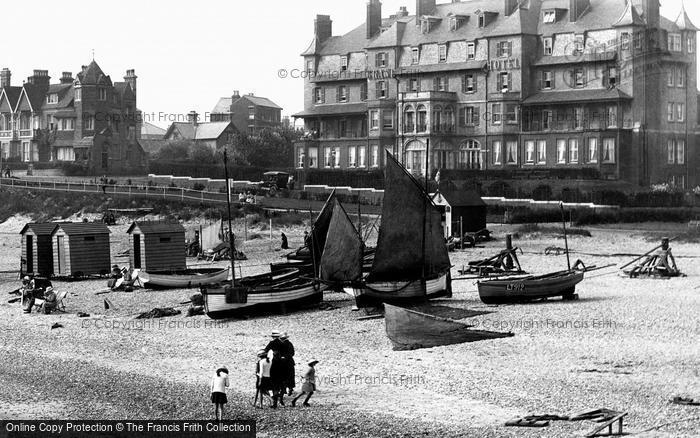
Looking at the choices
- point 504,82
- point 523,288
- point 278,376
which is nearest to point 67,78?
point 504,82

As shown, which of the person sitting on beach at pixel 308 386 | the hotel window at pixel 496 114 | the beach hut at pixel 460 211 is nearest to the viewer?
the person sitting on beach at pixel 308 386

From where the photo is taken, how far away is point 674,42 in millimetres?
91375

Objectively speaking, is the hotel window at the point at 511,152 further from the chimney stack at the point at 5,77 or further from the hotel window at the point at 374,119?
the chimney stack at the point at 5,77

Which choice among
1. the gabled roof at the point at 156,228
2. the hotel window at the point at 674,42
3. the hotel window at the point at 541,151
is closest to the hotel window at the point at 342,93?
the hotel window at the point at 541,151

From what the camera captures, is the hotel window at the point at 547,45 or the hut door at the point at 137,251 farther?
the hotel window at the point at 547,45

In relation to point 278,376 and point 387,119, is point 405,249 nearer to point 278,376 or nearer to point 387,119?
point 278,376

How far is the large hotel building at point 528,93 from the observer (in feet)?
293

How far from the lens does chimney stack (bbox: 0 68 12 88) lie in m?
137

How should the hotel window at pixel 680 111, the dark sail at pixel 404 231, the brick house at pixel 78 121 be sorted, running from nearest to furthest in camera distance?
the dark sail at pixel 404 231
the hotel window at pixel 680 111
the brick house at pixel 78 121

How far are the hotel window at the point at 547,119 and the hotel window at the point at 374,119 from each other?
13930 mm

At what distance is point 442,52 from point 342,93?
1149 cm

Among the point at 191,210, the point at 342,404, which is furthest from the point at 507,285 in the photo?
the point at 191,210

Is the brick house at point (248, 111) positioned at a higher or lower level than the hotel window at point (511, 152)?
→ higher

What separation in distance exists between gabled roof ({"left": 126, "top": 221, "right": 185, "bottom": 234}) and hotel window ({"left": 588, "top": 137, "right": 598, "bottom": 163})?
124 ft
